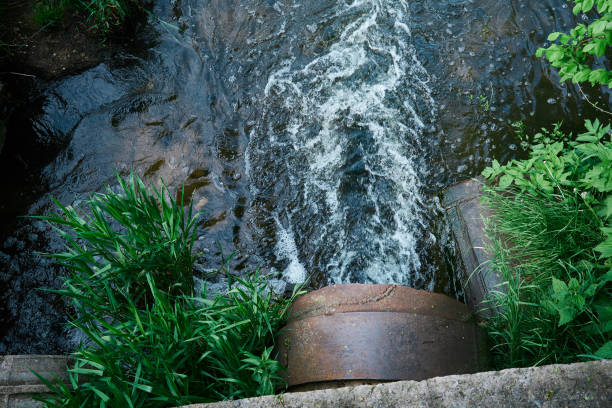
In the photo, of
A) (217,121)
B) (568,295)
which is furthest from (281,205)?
(568,295)

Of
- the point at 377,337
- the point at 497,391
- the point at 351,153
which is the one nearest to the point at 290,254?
the point at 351,153

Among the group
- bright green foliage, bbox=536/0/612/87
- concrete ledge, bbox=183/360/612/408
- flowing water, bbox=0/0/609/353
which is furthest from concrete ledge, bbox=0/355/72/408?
bright green foliage, bbox=536/0/612/87

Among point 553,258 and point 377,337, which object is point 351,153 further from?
point 377,337

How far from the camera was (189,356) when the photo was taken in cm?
236

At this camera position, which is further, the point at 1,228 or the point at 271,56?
the point at 271,56

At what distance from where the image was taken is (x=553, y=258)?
2488 millimetres

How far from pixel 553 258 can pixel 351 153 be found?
1.79 m

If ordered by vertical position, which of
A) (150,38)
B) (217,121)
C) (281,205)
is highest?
(150,38)

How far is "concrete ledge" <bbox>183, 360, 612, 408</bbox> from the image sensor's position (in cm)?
158

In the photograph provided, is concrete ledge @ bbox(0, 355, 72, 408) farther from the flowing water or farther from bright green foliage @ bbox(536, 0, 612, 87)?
bright green foliage @ bbox(536, 0, 612, 87)

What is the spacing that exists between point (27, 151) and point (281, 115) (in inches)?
100

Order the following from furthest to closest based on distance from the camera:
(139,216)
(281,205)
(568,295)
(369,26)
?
1. (369,26)
2. (281,205)
3. (139,216)
4. (568,295)

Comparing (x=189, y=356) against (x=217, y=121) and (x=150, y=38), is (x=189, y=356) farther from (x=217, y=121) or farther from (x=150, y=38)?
(x=150, y=38)

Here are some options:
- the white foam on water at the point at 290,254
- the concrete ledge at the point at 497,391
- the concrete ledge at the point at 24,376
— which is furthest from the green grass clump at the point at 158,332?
the concrete ledge at the point at 497,391
